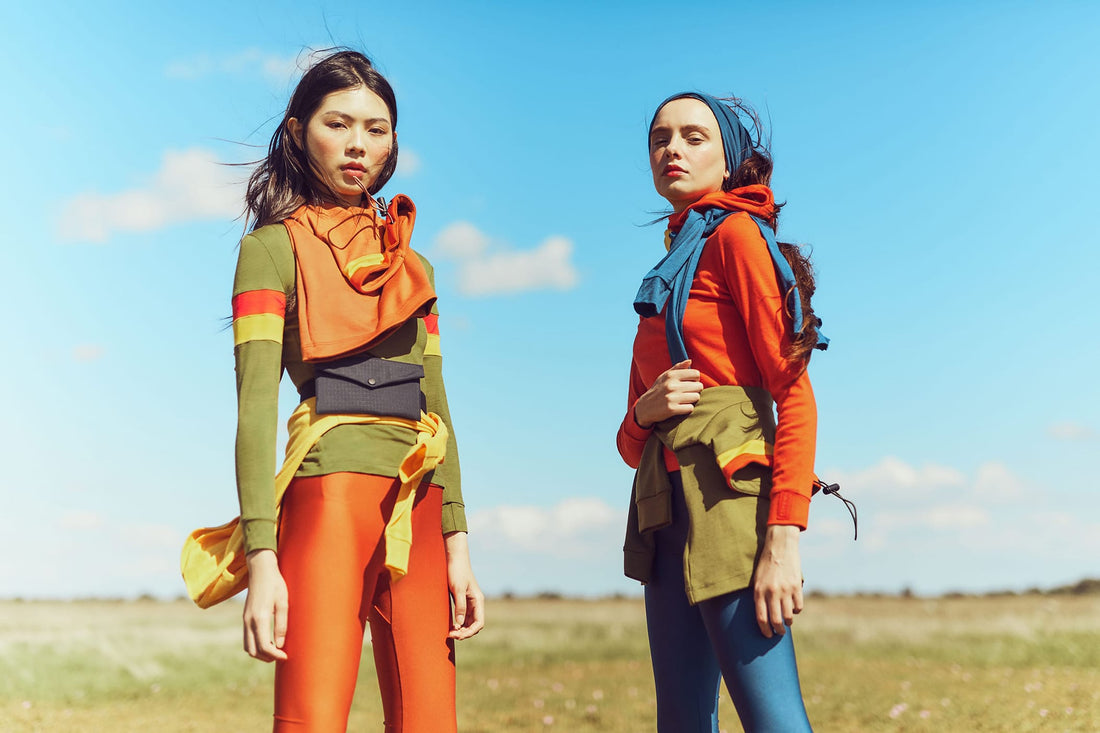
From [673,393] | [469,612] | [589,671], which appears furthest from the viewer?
[589,671]

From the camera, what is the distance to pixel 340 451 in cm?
266

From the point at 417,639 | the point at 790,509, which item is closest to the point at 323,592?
the point at 417,639

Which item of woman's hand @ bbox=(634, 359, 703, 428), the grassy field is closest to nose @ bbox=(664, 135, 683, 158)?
woman's hand @ bbox=(634, 359, 703, 428)

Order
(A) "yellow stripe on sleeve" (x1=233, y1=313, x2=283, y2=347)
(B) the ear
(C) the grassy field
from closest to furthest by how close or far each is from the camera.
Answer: (A) "yellow stripe on sleeve" (x1=233, y1=313, x2=283, y2=347) → (B) the ear → (C) the grassy field

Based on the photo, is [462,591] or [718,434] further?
[462,591]

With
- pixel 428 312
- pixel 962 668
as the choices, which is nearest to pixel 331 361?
pixel 428 312

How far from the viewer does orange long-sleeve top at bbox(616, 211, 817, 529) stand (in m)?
2.55

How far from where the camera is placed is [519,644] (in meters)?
8.41

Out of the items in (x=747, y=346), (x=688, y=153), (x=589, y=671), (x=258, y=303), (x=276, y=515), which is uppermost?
(x=688, y=153)

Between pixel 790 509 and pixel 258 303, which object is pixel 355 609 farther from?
pixel 790 509

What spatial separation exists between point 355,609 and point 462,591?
42 centimetres

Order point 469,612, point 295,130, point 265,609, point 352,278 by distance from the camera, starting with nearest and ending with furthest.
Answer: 1. point 265,609
2. point 352,278
3. point 469,612
4. point 295,130

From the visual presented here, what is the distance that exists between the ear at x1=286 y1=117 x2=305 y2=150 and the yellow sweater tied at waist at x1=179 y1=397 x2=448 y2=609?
0.92 meters

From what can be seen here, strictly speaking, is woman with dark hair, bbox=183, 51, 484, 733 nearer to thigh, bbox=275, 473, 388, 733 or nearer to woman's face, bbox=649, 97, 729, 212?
thigh, bbox=275, 473, 388, 733
